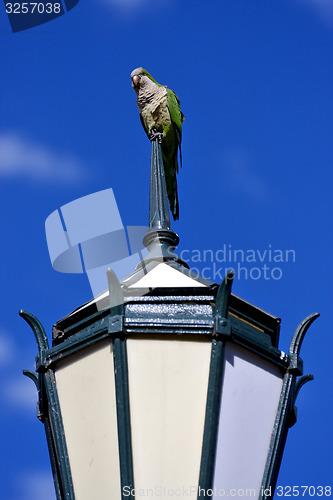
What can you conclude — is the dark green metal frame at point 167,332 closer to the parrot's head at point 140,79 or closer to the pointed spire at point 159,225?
the pointed spire at point 159,225

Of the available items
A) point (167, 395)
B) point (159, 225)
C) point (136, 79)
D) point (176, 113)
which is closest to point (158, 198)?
point (159, 225)

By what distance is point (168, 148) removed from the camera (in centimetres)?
441

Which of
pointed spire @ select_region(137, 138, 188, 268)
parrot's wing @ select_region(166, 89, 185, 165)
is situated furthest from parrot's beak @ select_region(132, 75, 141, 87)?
pointed spire @ select_region(137, 138, 188, 268)

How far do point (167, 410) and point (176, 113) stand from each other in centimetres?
246

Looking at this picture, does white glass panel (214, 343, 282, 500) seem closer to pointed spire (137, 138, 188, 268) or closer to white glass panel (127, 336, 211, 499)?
white glass panel (127, 336, 211, 499)

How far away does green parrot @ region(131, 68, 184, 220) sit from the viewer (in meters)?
4.37

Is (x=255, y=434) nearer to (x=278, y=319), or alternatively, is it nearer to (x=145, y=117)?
(x=278, y=319)

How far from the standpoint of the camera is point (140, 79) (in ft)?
15.6

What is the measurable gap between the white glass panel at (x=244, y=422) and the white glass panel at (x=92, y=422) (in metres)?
0.35

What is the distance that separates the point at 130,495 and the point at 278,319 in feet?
3.32

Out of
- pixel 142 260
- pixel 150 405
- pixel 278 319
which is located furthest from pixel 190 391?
pixel 142 260

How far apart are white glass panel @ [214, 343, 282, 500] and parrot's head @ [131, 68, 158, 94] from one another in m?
2.34

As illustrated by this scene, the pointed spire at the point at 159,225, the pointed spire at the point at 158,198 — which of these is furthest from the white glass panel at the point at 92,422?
the pointed spire at the point at 158,198

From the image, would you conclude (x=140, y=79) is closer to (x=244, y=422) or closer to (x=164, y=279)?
(x=164, y=279)
